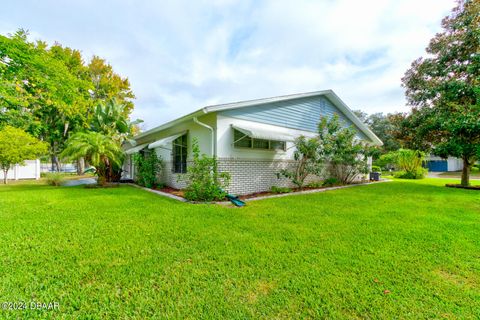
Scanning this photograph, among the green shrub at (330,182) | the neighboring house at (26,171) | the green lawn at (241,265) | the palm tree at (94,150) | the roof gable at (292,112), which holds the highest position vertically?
the roof gable at (292,112)

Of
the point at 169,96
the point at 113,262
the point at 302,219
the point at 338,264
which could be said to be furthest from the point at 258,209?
the point at 169,96

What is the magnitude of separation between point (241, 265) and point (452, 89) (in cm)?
1833

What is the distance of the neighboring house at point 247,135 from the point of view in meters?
9.49

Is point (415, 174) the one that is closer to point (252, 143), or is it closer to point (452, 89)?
point (452, 89)

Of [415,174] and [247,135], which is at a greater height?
[247,135]

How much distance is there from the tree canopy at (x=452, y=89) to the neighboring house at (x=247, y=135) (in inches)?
261

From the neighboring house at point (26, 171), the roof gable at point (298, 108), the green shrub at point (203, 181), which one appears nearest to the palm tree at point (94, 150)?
the roof gable at point (298, 108)

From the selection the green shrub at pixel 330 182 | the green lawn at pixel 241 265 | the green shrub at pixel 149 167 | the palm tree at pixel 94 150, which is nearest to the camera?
the green lawn at pixel 241 265

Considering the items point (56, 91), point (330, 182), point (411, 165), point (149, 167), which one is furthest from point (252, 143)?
point (411, 165)

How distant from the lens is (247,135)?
9305 mm

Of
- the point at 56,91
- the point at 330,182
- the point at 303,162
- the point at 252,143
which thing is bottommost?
the point at 330,182

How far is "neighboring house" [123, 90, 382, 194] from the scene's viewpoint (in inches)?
374

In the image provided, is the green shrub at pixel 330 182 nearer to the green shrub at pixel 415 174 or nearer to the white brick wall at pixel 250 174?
the white brick wall at pixel 250 174

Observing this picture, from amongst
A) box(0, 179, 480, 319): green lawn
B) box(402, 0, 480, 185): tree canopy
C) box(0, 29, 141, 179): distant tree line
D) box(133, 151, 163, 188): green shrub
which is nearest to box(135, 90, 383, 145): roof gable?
box(133, 151, 163, 188): green shrub
